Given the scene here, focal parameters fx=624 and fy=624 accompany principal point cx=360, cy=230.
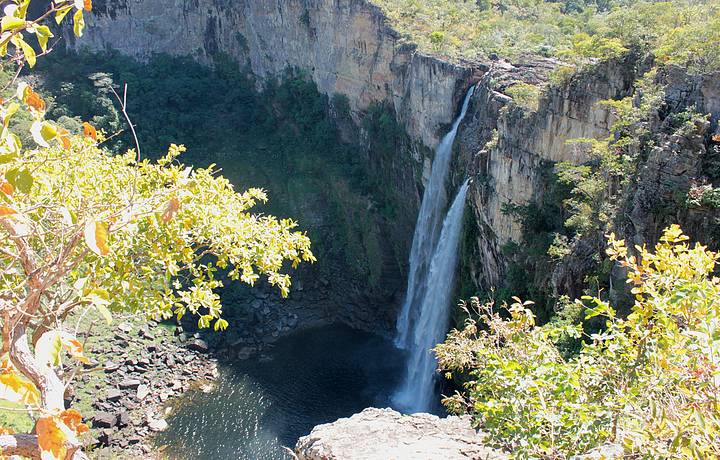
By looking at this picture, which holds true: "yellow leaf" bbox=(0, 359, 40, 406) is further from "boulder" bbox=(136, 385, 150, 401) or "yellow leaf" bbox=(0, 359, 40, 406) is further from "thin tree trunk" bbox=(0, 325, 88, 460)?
"boulder" bbox=(136, 385, 150, 401)

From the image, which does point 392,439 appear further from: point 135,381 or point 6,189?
point 135,381

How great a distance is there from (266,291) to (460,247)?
36.8 ft

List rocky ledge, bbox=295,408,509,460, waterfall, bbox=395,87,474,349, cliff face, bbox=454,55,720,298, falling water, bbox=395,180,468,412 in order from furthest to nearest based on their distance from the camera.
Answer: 1. waterfall, bbox=395,87,474,349
2. falling water, bbox=395,180,468,412
3. cliff face, bbox=454,55,720,298
4. rocky ledge, bbox=295,408,509,460

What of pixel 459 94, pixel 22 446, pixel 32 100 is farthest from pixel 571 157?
pixel 22 446

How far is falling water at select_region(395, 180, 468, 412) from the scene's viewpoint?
67.3 feet

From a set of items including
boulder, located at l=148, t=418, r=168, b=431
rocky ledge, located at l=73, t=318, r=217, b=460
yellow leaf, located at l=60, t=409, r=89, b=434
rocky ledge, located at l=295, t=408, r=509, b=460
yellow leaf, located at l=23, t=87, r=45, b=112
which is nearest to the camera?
yellow leaf, located at l=60, t=409, r=89, b=434

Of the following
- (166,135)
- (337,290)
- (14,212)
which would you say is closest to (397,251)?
(337,290)

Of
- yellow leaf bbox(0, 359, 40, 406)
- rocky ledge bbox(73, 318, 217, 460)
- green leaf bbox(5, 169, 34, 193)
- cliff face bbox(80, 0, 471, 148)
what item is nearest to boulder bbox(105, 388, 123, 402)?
rocky ledge bbox(73, 318, 217, 460)

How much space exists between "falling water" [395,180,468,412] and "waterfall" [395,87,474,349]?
3.85 feet

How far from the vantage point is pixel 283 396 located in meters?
22.1

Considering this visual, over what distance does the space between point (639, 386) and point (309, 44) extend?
29715 mm

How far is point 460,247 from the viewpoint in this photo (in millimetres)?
20250

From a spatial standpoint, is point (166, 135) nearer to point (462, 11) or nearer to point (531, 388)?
point (462, 11)

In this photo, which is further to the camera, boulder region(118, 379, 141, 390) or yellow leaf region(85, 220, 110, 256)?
boulder region(118, 379, 141, 390)
